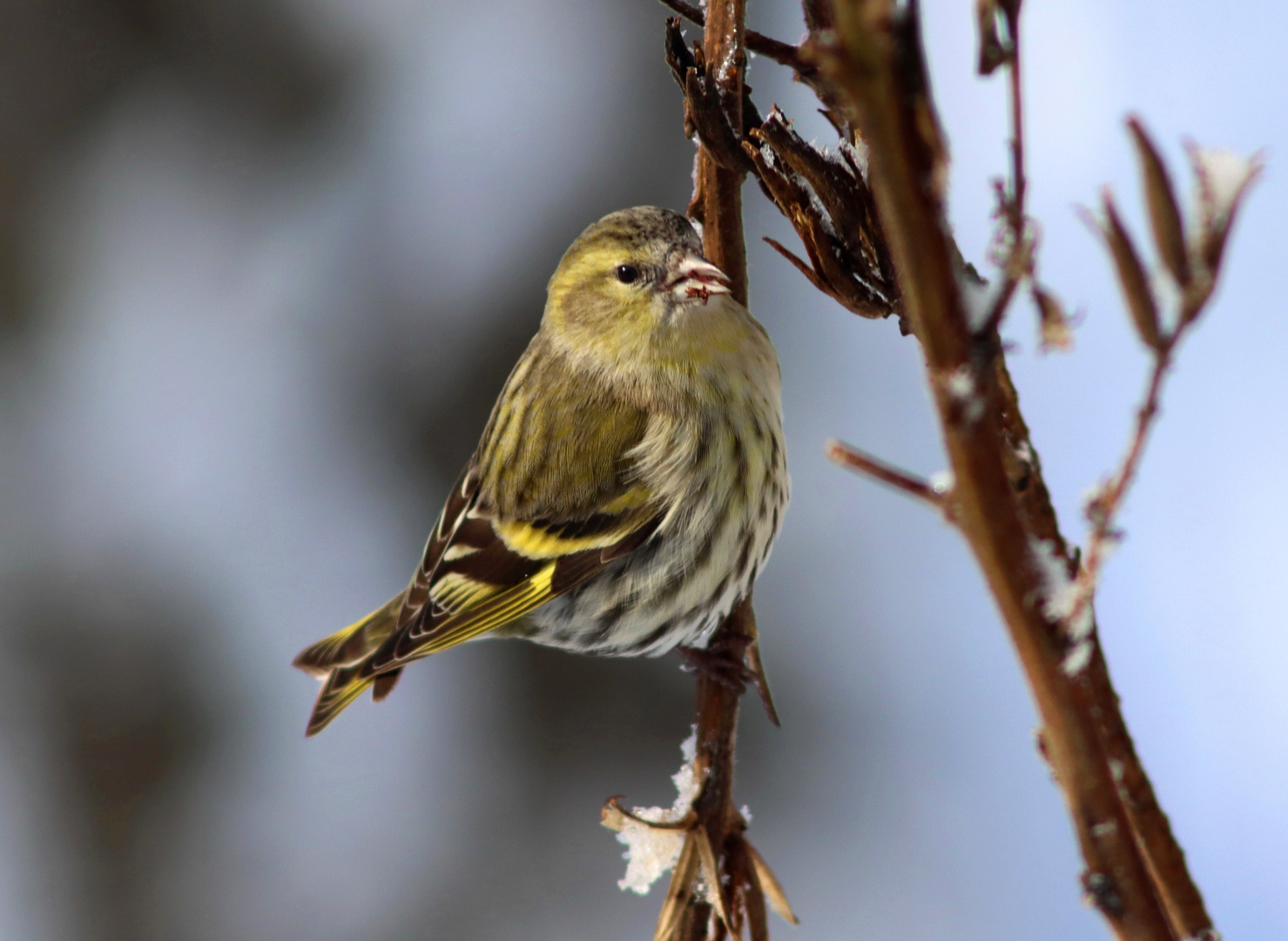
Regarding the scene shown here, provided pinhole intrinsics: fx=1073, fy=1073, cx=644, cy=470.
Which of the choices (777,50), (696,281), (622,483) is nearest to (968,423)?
(777,50)

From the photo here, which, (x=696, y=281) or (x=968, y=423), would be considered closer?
(x=968, y=423)

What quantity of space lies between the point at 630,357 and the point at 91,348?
2.77 metres

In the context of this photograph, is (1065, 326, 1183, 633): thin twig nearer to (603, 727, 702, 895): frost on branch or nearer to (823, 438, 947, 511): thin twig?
(823, 438, 947, 511): thin twig

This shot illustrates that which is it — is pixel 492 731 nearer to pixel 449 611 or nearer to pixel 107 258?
pixel 449 611

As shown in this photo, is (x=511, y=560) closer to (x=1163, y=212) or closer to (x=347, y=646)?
(x=347, y=646)

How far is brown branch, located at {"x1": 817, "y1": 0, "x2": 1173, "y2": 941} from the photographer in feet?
0.98

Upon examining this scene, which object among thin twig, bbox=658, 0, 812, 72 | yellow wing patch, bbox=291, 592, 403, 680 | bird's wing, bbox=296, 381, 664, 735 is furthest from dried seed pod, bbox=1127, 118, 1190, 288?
yellow wing patch, bbox=291, 592, 403, 680

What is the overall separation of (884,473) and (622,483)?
4.00ft

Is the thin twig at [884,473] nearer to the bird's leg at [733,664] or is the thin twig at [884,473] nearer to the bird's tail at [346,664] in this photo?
the bird's leg at [733,664]

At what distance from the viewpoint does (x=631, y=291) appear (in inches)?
60.9

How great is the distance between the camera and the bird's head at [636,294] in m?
1.42

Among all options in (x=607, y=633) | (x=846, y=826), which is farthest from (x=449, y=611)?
(x=846, y=826)

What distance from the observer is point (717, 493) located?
1509mm

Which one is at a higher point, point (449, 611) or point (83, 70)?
point (83, 70)
